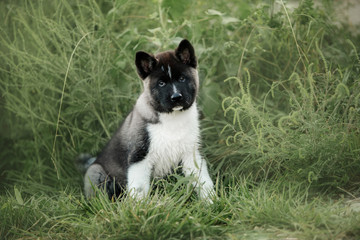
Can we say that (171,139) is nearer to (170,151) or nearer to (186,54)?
(170,151)

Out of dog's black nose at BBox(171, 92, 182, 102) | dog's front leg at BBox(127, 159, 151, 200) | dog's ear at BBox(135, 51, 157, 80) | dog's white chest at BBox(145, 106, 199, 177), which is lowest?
dog's front leg at BBox(127, 159, 151, 200)

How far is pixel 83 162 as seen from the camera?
4.88 metres

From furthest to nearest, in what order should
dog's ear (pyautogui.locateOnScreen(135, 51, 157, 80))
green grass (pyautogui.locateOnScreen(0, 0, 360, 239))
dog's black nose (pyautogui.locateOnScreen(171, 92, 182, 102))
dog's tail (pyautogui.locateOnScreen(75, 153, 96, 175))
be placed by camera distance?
dog's tail (pyautogui.locateOnScreen(75, 153, 96, 175)) < dog's ear (pyautogui.locateOnScreen(135, 51, 157, 80)) < dog's black nose (pyautogui.locateOnScreen(171, 92, 182, 102)) < green grass (pyautogui.locateOnScreen(0, 0, 360, 239))

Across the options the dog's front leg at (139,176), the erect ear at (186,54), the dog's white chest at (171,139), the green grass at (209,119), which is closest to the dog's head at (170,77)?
the erect ear at (186,54)

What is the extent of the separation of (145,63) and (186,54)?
39 cm

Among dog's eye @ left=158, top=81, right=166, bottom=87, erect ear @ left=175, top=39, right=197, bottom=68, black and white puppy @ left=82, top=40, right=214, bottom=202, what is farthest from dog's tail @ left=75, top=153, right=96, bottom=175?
erect ear @ left=175, top=39, right=197, bottom=68

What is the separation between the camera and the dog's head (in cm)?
386

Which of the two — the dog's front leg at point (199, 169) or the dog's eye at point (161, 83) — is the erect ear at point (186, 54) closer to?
the dog's eye at point (161, 83)

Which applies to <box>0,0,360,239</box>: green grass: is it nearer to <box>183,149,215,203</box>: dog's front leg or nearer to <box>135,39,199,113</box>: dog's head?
<box>183,149,215,203</box>: dog's front leg

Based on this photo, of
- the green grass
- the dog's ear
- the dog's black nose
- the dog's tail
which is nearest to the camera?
the green grass

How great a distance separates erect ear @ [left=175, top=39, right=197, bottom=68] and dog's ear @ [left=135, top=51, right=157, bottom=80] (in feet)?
0.77

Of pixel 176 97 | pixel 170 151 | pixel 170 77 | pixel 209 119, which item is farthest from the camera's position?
pixel 209 119

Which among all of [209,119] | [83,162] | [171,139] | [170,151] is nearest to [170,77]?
[171,139]

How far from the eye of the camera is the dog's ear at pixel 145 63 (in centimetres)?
389
